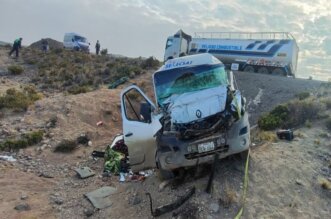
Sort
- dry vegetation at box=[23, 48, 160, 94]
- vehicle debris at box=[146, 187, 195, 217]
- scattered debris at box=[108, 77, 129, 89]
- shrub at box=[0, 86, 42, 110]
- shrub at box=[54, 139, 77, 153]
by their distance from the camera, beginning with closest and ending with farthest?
vehicle debris at box=[146, 187, 195, 217], shrub at box=[54, 139, 77, 153], shrub at box=[0, 86, 42, 110], scattered debris at box=[108, 77, 129, 89], dry vegetation at box=[23, 48, 160, 94]

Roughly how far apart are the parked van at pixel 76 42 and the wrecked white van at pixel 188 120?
3744cm

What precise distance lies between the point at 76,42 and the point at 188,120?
3976cm

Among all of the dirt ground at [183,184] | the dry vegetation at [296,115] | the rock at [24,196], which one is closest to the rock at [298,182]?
the dirt ground at [183,184]

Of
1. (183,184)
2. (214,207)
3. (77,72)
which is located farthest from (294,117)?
(77,72)

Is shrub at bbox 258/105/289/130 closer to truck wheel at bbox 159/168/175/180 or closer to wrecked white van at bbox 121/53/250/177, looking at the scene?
wrecked white van at bbox 121/53/250/177

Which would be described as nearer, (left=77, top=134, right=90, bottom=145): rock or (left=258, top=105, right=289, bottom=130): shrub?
(left=258, top=105, right=289, bottom=130): shrub

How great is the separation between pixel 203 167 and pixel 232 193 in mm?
1129

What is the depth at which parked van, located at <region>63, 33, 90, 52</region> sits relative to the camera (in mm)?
45406

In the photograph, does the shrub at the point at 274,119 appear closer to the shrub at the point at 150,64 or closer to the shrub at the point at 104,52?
the shrub at the point at 150,64

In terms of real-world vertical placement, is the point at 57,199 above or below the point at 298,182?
below

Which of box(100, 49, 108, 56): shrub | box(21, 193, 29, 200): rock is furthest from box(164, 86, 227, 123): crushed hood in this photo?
box(100, 49, 108, 56): shrub

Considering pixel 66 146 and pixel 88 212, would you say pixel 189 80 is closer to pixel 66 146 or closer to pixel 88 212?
pixel 88 212

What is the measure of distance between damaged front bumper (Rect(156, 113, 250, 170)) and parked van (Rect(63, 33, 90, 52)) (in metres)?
39.3

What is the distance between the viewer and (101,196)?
844 centimetres
